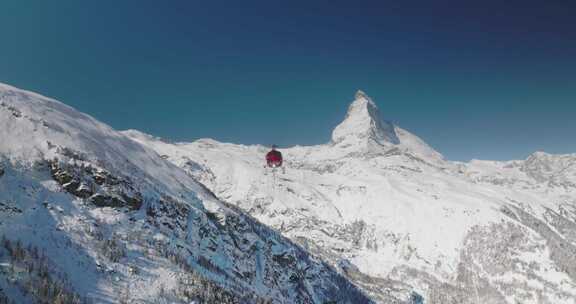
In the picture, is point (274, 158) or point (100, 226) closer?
point (274, 158)

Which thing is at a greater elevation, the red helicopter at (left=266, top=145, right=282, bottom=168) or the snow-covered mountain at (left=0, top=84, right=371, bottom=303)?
the red helicopter at (left=266, top=145, right=282, bottom=168)

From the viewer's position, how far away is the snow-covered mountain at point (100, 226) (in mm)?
65500

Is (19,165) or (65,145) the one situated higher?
(65,145)

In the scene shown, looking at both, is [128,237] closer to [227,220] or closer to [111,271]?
[111,271]

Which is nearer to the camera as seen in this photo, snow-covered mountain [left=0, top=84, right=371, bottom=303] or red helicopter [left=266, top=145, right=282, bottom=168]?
snow-covered mountain [left=0, top=84, right=371, bottom=303]

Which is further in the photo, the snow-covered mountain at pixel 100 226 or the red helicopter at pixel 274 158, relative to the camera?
the red helicopter at pixel 274 158

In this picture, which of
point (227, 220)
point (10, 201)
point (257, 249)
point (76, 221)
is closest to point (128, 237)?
point (76, 221)

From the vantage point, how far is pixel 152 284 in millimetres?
79250

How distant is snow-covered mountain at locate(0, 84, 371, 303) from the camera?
2579 inches

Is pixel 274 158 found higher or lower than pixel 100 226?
higher

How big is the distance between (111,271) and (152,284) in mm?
9343

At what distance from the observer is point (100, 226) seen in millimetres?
92000

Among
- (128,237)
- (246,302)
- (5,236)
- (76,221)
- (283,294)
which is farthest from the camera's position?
(283,294)

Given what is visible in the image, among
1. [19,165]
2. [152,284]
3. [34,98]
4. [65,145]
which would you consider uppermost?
[34,98]
